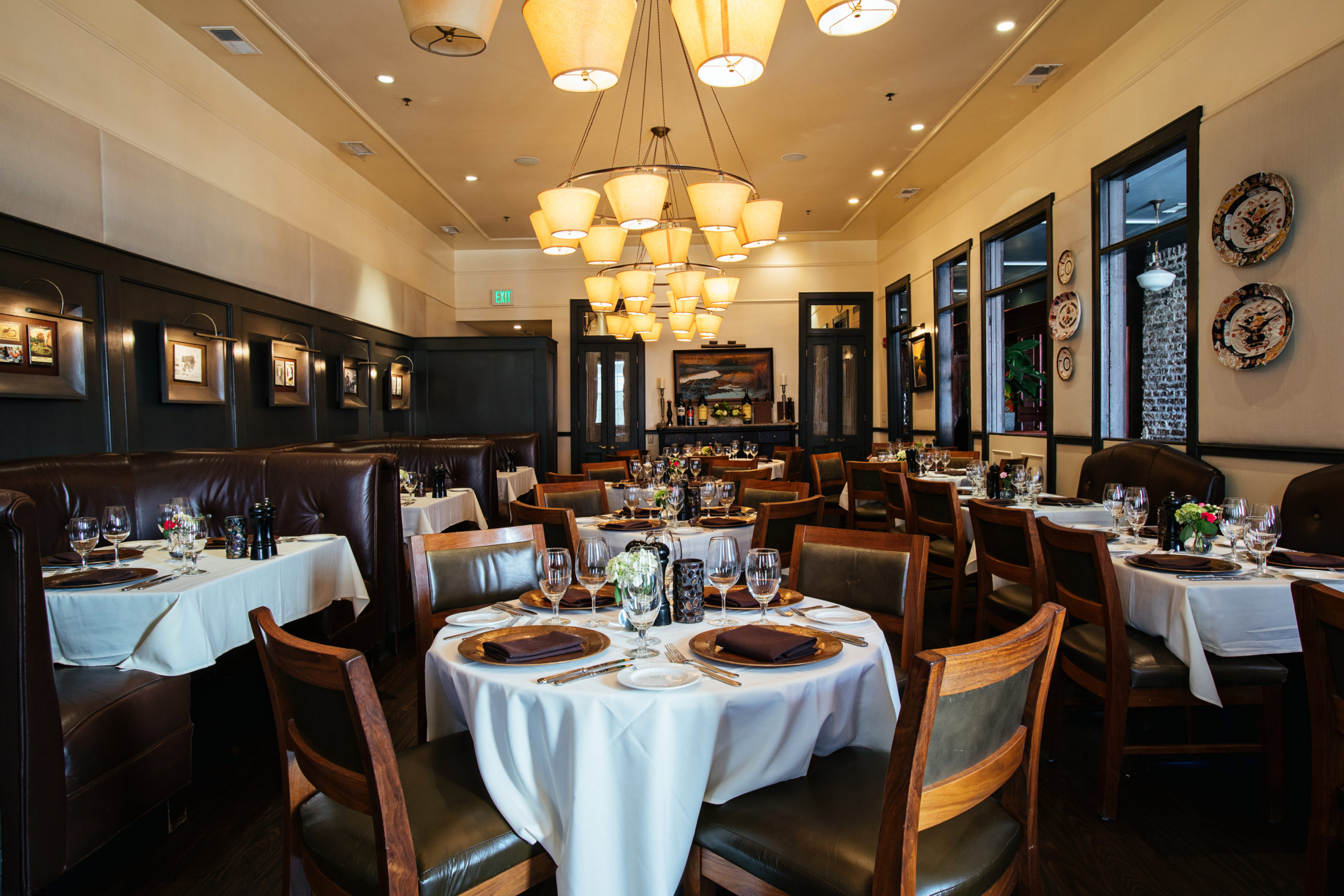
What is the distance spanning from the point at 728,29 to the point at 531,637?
79.7 inches

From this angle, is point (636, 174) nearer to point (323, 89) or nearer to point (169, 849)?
point (169, 849)

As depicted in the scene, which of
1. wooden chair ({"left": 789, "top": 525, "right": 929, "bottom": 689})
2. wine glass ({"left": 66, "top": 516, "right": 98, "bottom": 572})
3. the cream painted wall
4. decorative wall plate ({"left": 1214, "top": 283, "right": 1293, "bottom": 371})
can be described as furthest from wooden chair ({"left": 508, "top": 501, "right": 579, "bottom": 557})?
decorative wall plate ({"left": 1214, "top": 283, "right": 1293, "bottom": 371})

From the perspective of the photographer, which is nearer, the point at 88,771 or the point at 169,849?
the point at 88,771

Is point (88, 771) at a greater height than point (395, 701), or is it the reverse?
point (88, 771)

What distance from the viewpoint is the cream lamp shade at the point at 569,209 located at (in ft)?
13.4

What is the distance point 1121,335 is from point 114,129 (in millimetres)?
7151

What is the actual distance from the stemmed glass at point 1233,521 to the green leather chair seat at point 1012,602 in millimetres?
697

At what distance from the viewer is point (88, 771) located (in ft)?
6.98

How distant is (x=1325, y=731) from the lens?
1578 mm

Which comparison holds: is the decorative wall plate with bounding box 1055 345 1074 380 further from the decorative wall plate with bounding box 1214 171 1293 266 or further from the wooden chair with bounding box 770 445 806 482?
the wooden chair with bounding box 770 445 806 482

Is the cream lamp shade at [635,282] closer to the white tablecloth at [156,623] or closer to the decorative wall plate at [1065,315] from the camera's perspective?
the decorative wall plate at [1065,315]

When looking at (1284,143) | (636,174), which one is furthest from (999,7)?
(636,174)

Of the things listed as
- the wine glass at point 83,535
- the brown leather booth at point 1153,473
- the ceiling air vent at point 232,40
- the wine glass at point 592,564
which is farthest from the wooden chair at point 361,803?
the ceiling air vent at point 232,40

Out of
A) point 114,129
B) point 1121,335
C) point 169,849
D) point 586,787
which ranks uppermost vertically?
point 114,129
